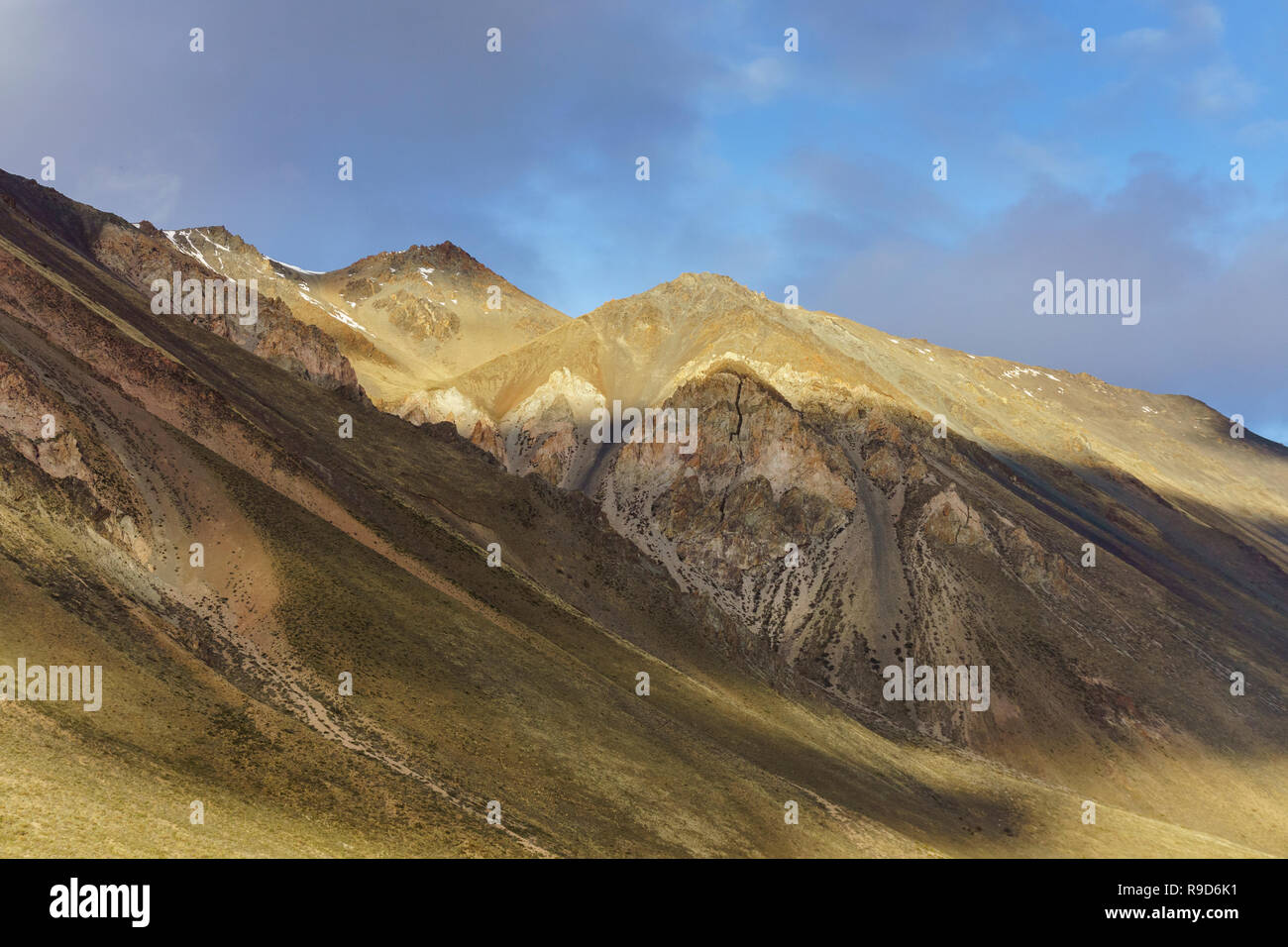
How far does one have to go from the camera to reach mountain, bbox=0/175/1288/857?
42812mm

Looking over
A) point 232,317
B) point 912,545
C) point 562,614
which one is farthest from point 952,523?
point 232,317

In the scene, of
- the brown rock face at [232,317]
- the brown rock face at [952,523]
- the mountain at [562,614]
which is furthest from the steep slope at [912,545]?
the brown rock face at [232,317]

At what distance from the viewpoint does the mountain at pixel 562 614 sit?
42812 millimetres

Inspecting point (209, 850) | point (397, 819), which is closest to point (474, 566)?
point (397, 819)

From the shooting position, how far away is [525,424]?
174000mm

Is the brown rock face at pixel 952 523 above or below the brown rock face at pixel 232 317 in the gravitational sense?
below

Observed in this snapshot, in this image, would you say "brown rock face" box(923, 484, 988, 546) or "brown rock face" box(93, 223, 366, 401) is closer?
"brown rock face" box(93, 223, 366, 401)

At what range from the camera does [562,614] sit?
8119 centimetres

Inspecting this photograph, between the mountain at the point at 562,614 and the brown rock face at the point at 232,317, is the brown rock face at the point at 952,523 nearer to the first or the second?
the mountain at the point at 562,614

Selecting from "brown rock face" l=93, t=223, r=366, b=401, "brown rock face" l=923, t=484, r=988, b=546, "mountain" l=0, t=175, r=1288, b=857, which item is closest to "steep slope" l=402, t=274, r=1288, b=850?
"brown rock face" l=923, t=484, r=988, b=546

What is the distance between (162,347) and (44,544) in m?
40.7

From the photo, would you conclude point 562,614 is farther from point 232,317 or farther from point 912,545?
point 232,317

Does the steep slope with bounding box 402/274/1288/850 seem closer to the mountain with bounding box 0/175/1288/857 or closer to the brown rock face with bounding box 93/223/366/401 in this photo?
the mountain with bounding box 0/175/1288/857
